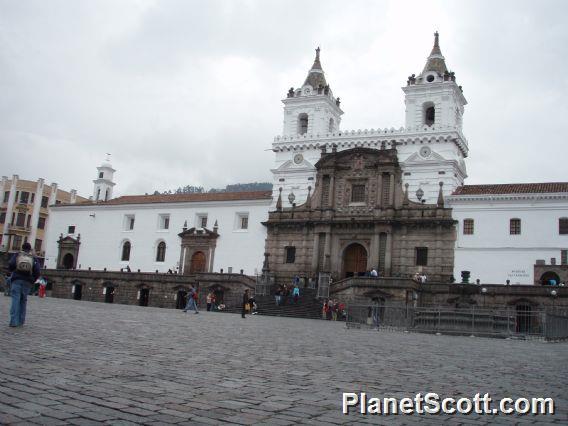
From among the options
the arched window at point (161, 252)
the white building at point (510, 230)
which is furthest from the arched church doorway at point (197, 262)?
the white building at point (510, 230)

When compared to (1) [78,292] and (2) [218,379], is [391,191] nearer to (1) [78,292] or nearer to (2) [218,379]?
(1) [78,292]

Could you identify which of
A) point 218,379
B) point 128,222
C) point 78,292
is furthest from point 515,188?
point 218,379

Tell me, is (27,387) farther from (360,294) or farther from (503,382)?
(360,294)

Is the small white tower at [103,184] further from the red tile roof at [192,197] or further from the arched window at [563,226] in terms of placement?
the arched window at [563,226]

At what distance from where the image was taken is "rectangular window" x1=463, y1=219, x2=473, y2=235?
42.2 m

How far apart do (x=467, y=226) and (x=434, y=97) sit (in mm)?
10752

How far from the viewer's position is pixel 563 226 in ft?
130

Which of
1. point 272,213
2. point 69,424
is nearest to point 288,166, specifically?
point 272,213

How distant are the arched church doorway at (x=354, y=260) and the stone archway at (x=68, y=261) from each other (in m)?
27.9

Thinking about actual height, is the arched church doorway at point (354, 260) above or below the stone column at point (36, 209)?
below

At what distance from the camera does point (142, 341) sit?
11844 millimetres

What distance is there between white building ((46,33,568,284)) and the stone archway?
0.22 m

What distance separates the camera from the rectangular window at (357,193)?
46500 millimetres

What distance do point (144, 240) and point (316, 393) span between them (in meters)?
49.3
